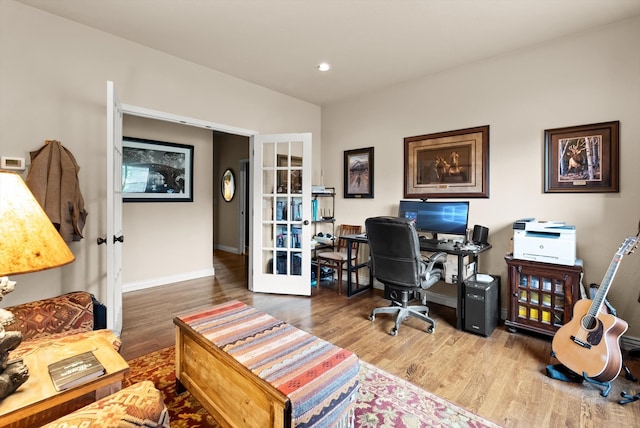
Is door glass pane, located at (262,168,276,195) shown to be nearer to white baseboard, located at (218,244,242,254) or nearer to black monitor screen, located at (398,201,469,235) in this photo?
black monitor screen, located at (398,201,469,235)

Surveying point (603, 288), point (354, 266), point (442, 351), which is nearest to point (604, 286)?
point (603, 288)

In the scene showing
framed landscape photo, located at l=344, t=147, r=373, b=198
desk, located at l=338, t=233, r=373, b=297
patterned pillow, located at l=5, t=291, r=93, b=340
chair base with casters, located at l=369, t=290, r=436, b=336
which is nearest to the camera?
patterned pillow, located at l=5, t=291, r=93, b=340

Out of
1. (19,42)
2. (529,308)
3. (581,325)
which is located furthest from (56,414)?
(529,308)

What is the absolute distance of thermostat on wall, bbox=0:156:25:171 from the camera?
7.42ft

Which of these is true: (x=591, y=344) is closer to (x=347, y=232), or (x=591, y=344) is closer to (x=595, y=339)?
(x=595, y=339)

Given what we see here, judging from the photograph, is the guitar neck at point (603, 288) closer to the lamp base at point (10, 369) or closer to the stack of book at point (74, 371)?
the stack of book at point (74, 371)

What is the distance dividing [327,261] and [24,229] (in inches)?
141

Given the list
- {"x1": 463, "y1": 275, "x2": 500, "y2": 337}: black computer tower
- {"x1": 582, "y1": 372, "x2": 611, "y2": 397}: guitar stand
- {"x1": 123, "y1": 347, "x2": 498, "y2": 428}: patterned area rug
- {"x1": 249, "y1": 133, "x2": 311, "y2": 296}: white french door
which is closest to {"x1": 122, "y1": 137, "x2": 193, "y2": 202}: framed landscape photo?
{"x1": 249, "y1": 133, "x2": 311, "y2": 296}: white french door

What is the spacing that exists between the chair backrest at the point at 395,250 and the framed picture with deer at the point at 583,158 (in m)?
1.48

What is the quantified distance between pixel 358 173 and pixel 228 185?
344 centimetres

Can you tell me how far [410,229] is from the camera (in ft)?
8.42

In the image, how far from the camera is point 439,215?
11.3ft

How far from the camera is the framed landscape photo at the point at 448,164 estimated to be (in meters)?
3.25

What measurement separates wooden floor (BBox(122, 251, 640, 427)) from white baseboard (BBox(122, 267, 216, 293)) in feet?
0.50
